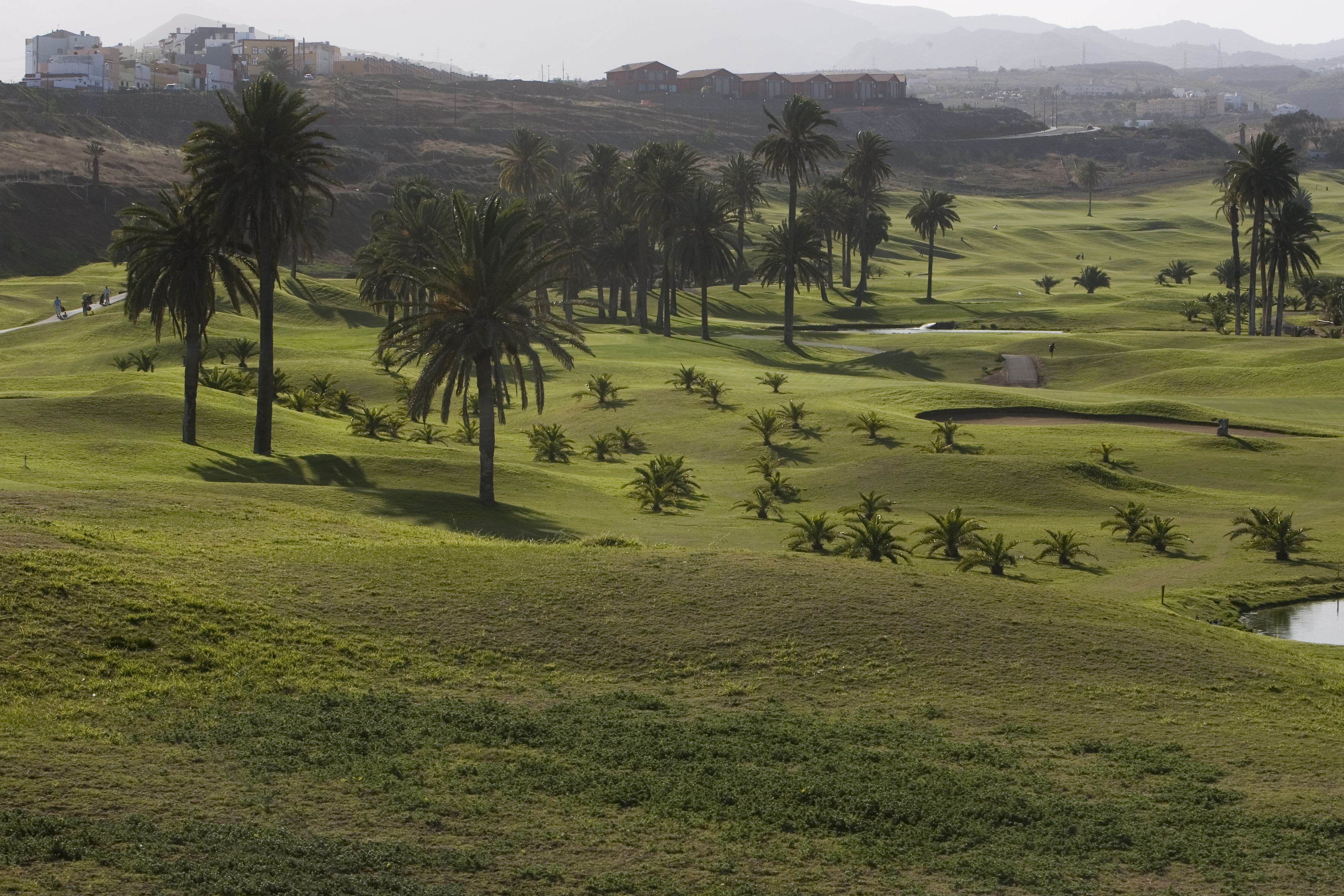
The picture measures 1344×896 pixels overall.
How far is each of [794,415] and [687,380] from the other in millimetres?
10301

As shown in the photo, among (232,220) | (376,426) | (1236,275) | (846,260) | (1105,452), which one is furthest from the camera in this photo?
(846,260)

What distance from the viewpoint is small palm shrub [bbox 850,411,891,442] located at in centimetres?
5541

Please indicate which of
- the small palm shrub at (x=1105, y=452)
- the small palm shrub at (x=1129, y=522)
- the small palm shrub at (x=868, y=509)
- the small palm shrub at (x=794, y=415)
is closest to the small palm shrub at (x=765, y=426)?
the small palm shrub at (x=794, y=415)

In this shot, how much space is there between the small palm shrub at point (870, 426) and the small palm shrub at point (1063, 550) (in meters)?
15.5

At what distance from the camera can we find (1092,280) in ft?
420

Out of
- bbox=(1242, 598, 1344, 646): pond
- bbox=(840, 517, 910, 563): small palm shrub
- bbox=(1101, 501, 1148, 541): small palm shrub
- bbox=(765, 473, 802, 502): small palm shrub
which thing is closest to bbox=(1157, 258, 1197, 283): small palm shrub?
bbox=(765, 473, 802, 502): small palm shrub

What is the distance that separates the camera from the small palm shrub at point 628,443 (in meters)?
57.1

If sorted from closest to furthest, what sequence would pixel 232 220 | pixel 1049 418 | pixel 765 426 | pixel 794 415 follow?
1. pixel 232 220
2. pixel 765 426
3. pixel 794 415
4. pixel 1049 418

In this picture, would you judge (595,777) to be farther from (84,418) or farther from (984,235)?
(984,235)

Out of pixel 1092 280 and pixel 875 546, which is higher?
pixel 1092 280

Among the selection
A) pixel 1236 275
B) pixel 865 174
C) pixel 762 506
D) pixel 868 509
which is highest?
pixel 865 174

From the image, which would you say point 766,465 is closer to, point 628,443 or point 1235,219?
point 628,443

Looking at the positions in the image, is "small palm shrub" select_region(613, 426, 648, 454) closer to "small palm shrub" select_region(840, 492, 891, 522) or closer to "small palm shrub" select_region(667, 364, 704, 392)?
"small palm shrub" select_region(667, 364, 704, 392)

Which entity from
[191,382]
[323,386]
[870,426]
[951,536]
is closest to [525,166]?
[323,386]
